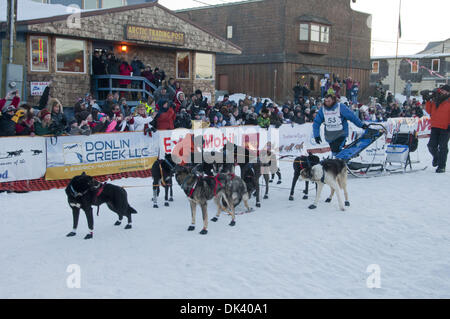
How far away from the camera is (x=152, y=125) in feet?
32.8

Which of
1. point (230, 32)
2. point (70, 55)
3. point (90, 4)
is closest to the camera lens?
point (70, 55)

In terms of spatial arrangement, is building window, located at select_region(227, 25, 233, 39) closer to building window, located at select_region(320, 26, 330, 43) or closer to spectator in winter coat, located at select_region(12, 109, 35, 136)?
building window, located at select_region(320, 26, 330, 43)

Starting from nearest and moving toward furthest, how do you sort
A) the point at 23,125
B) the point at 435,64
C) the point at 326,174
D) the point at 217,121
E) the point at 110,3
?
the point at 326,174
the point at 23,125
the point at 217,121
the point at 110,3
the point at 435,64

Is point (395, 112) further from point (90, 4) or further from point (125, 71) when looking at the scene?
point (90, 4)

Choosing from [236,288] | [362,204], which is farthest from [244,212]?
[236,288]

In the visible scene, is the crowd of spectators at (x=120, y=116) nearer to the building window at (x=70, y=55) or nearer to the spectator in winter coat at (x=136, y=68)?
the spectator in winter coat at (x=136, y=68)

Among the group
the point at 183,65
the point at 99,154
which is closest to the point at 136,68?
the point at 183,65

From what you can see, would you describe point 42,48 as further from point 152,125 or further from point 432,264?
point 432,264

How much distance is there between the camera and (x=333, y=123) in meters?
8.29

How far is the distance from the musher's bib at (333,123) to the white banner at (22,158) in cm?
563

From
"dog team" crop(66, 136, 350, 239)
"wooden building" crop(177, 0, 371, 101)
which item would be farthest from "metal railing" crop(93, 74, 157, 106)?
"wooden building" crop(177, 0, 371, 101)

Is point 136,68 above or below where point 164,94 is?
above

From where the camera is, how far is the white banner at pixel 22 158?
7668 millimetres

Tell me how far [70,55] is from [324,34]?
19.3 m
